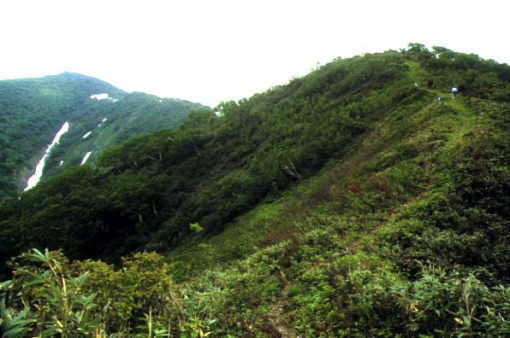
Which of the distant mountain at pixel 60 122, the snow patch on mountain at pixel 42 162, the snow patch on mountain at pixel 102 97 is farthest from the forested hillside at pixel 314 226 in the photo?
the snow patch on mountain at pixel 102 97

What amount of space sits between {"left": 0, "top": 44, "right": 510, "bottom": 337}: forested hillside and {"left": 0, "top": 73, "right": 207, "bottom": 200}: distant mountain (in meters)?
32.9

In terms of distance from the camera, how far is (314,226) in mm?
9977

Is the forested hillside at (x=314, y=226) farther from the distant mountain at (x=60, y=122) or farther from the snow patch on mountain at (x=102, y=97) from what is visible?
the snow patch on mountain at (x=102, y=97)

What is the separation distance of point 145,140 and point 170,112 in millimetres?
38070

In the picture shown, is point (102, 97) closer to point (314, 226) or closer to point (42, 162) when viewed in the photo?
point (42, 162)

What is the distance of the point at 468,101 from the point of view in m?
13.4

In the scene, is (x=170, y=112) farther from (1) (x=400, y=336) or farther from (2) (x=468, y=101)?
(1) (x=400, y=336)

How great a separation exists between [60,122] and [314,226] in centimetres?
10779

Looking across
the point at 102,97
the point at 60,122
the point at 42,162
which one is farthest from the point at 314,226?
the point at 102,97

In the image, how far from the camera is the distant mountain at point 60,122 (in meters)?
60.5

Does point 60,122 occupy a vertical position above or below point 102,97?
below

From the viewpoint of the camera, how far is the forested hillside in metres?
3.27

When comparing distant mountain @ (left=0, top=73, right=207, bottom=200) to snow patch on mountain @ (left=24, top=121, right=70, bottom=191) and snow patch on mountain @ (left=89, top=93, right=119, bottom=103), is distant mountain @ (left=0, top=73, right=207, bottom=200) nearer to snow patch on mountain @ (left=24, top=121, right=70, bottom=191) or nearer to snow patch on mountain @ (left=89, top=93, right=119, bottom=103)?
snow patch on mountain @ (left=89, top=93, right=119, bottom=103)

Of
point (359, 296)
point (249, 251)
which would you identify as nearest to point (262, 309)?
point (359, 296)
